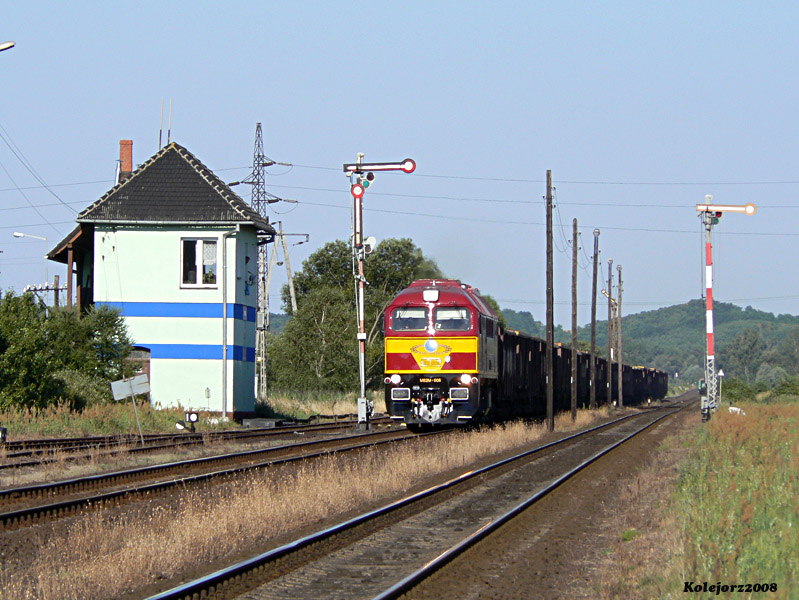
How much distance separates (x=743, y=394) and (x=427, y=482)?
140 ft

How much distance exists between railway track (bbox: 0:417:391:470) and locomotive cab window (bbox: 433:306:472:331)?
5.48m

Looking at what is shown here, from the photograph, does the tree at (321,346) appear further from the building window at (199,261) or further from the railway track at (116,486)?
the railway track at (116,486)

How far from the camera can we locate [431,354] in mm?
25188

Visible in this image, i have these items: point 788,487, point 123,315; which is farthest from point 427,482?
point 123,315

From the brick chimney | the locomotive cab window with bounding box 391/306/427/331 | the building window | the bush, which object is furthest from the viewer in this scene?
the brick chimney

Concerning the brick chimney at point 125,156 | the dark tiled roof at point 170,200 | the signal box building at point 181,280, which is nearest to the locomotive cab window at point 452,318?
the signal box building at point 181,280

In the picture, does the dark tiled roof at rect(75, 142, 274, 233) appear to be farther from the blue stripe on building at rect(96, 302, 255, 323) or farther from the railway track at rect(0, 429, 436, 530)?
the railway track at rect(0, 429, 436, 530)

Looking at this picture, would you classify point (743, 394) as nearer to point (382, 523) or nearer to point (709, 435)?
point (709, 435)

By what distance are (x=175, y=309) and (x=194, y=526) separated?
76.3 ft

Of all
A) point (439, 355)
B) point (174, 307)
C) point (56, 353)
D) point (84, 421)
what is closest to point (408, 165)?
point (439, 355)

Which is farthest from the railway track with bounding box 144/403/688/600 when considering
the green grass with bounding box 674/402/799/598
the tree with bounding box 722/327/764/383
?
the tree with bounding box 722/327/764/383

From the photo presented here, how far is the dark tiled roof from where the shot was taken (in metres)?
33.4

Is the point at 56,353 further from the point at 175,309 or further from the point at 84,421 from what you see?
the point at 175,309

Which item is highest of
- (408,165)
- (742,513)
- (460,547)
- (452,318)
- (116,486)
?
(408,165)
